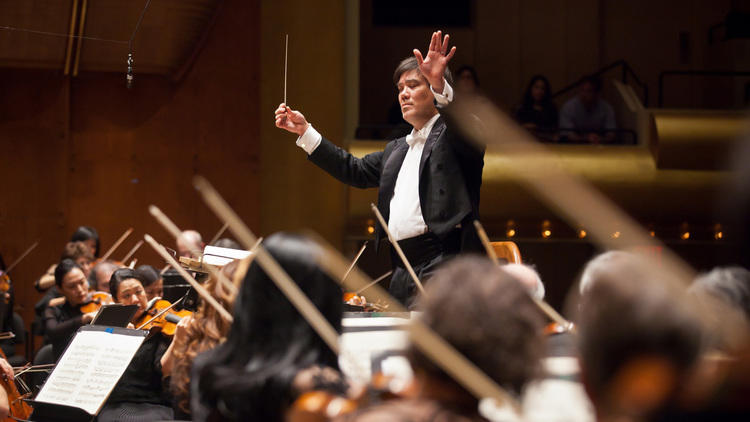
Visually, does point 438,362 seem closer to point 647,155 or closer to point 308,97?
point 308,97

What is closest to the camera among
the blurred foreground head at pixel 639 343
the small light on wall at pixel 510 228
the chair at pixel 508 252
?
the blurred foreground head at pixel 639 343

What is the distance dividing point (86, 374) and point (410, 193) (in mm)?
1203

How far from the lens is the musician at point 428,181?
301 centimetres

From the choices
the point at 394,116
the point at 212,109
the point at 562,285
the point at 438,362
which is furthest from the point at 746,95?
the point at 438,362

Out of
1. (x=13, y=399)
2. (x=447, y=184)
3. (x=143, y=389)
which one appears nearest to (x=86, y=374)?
(x=143, y=389)

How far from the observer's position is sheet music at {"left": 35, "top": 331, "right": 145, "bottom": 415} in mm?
2635

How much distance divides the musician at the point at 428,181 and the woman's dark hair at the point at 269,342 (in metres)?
1.28

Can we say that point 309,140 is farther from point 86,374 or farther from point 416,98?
point 86,374

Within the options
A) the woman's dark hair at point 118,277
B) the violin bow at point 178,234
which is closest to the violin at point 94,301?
the woman's dark hair at point 118,277

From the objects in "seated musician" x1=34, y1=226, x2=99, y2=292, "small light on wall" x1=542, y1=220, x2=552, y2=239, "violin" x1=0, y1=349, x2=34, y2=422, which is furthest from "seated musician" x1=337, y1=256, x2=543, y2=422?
"small light on wall" x1=542, y1=220, x2=552, y2=239

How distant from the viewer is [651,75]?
347 inches

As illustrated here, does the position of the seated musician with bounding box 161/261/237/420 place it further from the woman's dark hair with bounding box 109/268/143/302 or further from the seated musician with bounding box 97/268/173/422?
the woman's dark hair with bounding box 109/268/143/302

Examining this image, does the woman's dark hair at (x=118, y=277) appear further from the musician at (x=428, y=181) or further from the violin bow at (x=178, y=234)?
the violin bow at (x=178, y=234)

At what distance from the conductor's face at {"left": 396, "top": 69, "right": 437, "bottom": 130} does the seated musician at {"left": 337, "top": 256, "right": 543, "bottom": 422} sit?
1956mm
